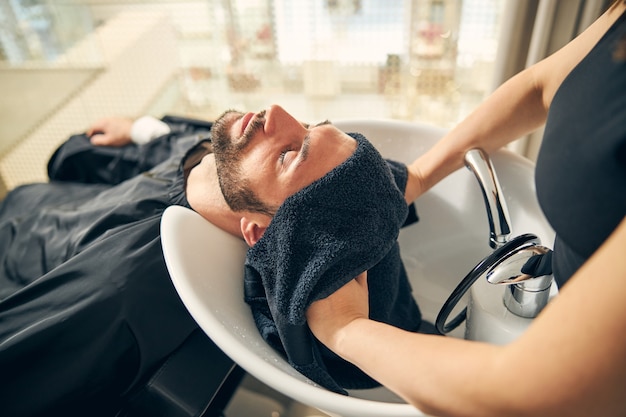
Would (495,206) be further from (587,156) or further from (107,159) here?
(107,159)

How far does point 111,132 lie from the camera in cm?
149

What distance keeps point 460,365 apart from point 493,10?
1.47m

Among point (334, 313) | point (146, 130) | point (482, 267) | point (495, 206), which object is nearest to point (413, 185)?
point (495, 206)

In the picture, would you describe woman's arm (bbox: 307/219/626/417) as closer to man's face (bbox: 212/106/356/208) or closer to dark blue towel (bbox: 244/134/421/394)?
dark blue towel (bbox: 244/134/421/394)

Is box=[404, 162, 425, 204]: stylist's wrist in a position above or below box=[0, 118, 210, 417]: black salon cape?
above

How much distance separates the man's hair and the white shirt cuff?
1.86ft

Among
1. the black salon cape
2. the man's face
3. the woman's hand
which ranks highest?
the man's face

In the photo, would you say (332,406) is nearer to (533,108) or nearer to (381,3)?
(533,108)

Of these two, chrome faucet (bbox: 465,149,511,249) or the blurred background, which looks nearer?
chrome faucet (bbox: 465,149,511,249)

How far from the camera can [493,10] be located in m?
1.62

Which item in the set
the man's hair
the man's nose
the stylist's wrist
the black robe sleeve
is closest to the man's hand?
the black robe sleeve

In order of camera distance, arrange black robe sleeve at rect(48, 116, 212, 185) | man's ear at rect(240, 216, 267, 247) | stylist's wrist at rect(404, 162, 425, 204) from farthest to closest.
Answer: black robe sleeve at rect(48, 116, 212, 185) < stylist's wrist at rect(404, 162, 425, 204) < man's ear at rect(240, 216, 267, 247)

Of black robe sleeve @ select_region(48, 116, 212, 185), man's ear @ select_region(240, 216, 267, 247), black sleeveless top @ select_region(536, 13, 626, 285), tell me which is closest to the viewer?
black sleeveless top @ select_region(536, 13, 626, 285)

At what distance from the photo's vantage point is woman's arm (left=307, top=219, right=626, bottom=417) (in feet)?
1.42
